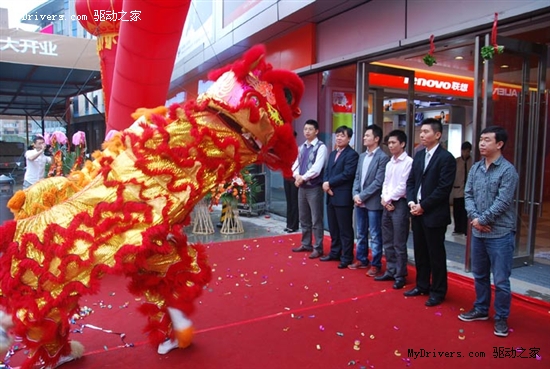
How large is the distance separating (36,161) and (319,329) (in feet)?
15.3

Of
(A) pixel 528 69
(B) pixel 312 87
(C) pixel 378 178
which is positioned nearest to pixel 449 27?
(A) pixel 528 69

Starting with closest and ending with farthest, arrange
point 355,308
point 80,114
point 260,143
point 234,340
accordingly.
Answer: point 260,143 < point 234,340 < point 355,308 < point 80,114

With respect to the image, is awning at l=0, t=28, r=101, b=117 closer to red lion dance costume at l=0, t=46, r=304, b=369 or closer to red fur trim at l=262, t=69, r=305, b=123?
red lion dance costume at l=0, t=46, r=304, b=369

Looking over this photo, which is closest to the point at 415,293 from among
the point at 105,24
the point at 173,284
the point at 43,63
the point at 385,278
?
the point at 385,278

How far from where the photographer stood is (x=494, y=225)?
280 cm

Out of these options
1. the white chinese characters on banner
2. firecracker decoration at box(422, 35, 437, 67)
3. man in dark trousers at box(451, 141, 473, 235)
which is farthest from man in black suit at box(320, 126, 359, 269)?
the white chinese characters on banner

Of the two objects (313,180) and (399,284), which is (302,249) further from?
(399,284)

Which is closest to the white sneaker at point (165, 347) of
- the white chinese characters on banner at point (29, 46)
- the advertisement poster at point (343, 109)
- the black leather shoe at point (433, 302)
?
the black leather shoe at point (433, 302)

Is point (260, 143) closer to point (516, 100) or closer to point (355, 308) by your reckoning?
point (355, 308)

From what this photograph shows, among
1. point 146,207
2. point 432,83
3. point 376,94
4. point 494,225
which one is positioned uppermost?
point 432,83

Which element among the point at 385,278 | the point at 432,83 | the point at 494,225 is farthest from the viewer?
the point at 432,83

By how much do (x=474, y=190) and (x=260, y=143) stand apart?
172cm

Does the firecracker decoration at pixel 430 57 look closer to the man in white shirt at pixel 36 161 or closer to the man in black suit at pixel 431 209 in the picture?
the man in black suit at pixel 431 209

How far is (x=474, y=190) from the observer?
299 cm
